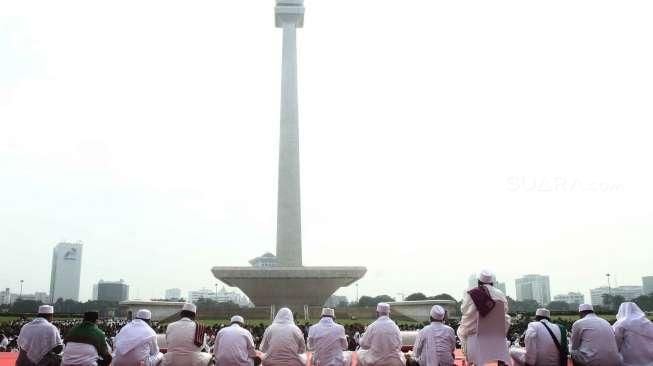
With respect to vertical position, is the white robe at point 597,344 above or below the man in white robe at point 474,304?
below

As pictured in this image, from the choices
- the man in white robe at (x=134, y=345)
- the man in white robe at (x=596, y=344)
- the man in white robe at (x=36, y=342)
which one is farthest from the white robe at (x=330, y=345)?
the man in white robe at (x=36, y=342)

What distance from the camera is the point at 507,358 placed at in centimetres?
611

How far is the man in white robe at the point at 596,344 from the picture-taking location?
260 inches

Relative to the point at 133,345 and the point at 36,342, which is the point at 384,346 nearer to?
the point at 133,345

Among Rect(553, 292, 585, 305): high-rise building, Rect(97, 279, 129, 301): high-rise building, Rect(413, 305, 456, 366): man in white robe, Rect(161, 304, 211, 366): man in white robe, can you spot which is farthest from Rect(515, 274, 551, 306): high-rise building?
Rect(161, 304, 211, 366): man in white robe

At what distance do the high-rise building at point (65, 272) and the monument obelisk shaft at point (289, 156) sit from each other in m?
62.0

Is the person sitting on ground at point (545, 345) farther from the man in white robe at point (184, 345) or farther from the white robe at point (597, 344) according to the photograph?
the man in white robe at point (184, 345)

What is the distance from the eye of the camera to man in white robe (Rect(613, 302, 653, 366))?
22.1 feet

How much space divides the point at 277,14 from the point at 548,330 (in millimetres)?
32793

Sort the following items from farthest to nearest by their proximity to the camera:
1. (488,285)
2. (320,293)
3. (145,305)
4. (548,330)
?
(320,293), (145,305), (548,330), (488,285)

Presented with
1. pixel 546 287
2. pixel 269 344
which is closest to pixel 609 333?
pixel 269 344

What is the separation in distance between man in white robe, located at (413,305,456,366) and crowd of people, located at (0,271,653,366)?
0.01 m

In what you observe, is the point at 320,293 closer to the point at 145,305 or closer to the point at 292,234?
the point at 292,234

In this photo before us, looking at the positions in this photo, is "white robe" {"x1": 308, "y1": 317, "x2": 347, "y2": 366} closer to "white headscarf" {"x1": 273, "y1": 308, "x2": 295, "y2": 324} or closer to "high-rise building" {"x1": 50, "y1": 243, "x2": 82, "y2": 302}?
"white headscarf" {"x1": 273, "y1": 308, "x2": 295, "y2": 324}
